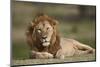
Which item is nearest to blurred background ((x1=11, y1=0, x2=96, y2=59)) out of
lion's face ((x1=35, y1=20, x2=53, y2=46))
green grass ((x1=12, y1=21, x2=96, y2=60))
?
green grass ((x1=12, y1=21, x2=96, y2=60))

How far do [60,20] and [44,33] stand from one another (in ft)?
0.89

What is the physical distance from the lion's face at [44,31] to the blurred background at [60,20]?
0.40 ft

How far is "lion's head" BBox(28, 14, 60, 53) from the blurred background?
0.07 metres

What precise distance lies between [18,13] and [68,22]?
2.16 feet

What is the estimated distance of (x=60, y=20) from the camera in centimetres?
245

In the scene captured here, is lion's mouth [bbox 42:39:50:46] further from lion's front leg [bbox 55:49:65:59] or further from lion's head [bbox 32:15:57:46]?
lion's front leg [bbox 55:49:65:59]

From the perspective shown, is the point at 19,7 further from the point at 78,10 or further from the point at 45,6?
the point at 78,10

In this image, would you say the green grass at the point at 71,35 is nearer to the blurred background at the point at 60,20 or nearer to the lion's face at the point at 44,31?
the blurred background at the point at 60,20

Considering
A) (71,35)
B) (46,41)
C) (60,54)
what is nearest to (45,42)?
(46,41)

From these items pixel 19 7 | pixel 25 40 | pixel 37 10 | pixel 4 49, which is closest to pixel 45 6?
→ pixel 37 10

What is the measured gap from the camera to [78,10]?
8.32 feet

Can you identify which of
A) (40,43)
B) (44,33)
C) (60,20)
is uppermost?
(60,20)

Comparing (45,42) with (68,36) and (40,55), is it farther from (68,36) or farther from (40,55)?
(68,36)

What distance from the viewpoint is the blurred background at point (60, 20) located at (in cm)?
225
